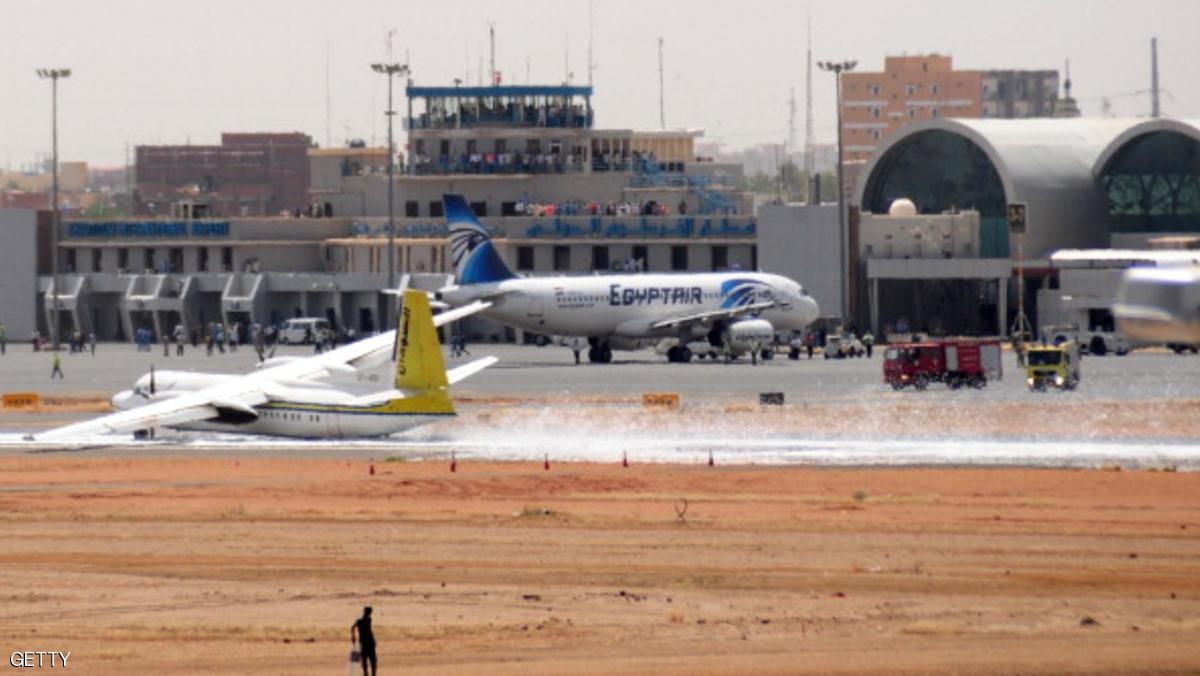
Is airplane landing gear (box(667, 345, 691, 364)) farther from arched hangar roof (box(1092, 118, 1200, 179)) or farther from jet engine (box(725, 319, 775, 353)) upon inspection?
arched hangar roof (box(1092, 118, 1200, 179))

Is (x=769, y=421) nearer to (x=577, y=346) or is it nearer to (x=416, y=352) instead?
(x=416, y=352)

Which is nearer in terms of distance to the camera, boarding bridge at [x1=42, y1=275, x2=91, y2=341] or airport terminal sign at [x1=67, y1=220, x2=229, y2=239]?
boarding bridge at [x1=42, y1=275, x2=91, y2=341]

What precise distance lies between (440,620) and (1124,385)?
49577 mm

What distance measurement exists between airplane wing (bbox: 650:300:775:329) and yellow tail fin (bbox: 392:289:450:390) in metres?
42.9

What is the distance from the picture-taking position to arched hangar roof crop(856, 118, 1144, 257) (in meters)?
122

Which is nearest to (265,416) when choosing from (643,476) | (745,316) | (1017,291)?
(643,476)

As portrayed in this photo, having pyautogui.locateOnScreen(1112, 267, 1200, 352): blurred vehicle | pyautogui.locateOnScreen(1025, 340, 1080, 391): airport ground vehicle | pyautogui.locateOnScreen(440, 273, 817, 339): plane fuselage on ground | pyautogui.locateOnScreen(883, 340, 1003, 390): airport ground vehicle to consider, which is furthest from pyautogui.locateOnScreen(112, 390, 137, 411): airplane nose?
pyautogui.locateOnScreen(1112, 267, 1200, 352): blurred vehicle

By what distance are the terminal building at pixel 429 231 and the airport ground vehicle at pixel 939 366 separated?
47771mm

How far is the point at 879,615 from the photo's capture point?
3766 centimetres

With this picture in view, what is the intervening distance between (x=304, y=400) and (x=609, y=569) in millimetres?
23494

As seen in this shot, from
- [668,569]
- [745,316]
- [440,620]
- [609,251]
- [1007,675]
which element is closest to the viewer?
Answer: [1007,675]

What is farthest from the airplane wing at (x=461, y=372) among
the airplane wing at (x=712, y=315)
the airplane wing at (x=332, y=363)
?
the airplane wing at (x=712, y=315)

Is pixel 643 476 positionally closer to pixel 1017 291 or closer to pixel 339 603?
pixel 339 603

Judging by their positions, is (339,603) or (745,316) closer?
(339,603)
